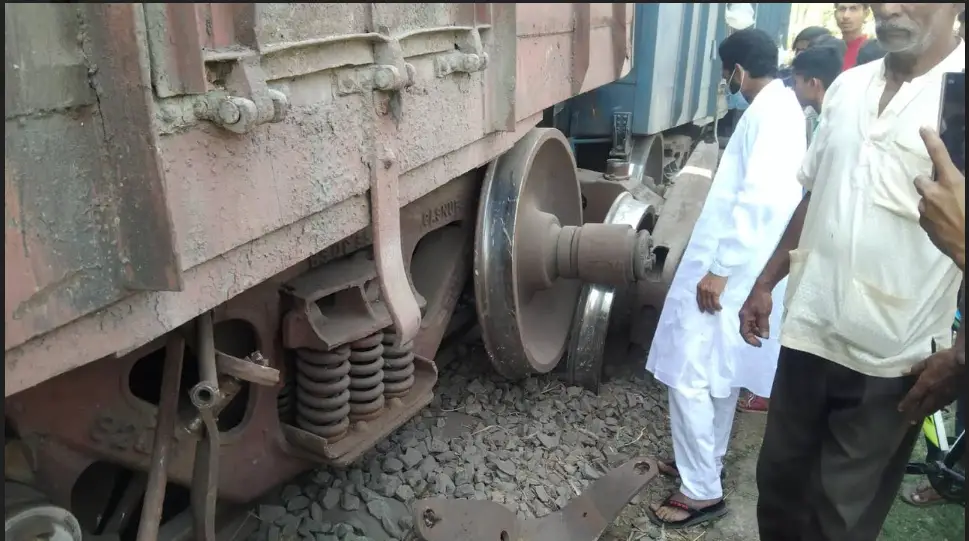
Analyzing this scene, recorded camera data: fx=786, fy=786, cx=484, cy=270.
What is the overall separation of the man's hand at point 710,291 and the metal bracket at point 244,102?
71.5 inches

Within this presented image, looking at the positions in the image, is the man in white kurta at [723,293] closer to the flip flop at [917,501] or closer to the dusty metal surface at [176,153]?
the flip flop at [917,501]

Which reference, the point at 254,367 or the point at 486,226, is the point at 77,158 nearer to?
the point at 254,367

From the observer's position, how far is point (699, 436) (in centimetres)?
284

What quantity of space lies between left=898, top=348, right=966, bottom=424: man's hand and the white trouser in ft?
3.98

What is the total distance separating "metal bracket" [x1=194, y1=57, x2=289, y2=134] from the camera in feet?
3.93

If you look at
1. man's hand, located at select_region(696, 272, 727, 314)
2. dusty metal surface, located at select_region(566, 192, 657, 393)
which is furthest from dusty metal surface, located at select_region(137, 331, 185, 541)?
dusty metal surface, located at select_region(566, 192, 657, 393)

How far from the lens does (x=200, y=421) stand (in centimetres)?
172

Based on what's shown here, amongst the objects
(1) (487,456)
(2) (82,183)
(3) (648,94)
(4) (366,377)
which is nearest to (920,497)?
(1) (487,456)

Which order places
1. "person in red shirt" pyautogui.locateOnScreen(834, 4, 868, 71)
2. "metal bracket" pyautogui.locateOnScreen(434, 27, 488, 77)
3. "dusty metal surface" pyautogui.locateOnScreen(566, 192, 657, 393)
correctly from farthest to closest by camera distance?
"dusty metal surface" pyautogui.locateOnScreen(566, 192, 657, 393) → "person in red shirt" pyautogui.locateOnScreen(834, 4, 868, 71) → "metal bracket" pyautogui.locateOnScreen(434, 27, 488, 77)

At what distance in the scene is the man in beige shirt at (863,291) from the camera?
1.63 metres

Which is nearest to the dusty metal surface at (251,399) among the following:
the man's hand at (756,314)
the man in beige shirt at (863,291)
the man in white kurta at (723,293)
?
the man in white kurta at (723,293)

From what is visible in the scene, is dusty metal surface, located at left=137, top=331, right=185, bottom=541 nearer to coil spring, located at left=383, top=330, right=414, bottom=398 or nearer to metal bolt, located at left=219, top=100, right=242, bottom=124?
metal bolt, located at left=219, top=100, right=242, bottom=124

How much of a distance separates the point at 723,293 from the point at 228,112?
6.89 feet

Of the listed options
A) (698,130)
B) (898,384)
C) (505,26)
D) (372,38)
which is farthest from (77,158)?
(698,130)
